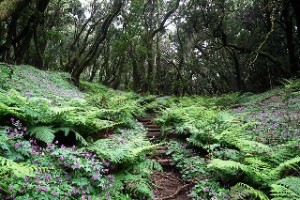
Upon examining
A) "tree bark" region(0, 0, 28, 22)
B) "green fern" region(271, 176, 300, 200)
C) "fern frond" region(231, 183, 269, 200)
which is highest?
"tree bark" region(0, 0, 28, 22)

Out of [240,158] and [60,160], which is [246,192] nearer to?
[240,158]

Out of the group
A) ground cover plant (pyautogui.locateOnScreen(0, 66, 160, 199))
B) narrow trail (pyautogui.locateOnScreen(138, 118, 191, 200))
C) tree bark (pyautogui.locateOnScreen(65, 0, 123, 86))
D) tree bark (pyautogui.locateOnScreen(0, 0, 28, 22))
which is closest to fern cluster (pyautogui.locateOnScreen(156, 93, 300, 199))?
narrow trail (pyautogui.locateOnScreen(138, 118, 191, 200))

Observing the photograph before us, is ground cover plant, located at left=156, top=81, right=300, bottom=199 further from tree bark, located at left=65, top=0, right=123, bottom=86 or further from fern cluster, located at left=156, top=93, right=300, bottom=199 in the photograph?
tree bark, located at left=65, top=0, right=123, bottom=86

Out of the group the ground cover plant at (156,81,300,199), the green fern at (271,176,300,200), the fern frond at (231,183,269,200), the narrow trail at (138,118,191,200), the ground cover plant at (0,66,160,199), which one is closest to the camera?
the ground cover plant at (0,66,160,199)

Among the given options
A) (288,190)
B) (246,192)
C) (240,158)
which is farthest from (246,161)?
(288,190)

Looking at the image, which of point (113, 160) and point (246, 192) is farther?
point (113, 160)

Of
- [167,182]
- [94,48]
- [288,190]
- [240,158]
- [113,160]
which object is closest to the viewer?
[288,190]

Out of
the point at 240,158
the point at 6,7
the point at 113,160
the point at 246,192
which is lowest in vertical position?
the point at 246,192

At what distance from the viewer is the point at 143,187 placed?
210 inches

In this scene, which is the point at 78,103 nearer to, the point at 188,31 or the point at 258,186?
the point at 258,186

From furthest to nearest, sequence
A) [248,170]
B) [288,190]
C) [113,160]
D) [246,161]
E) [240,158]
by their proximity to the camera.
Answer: [240,158] → [246,161] → [113,160] → [248,170] → [288,190]

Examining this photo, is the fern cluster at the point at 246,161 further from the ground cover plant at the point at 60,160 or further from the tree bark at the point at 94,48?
the tree bark at the point at 94,48

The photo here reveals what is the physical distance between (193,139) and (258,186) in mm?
2355

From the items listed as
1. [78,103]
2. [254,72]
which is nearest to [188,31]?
[254,72]
